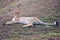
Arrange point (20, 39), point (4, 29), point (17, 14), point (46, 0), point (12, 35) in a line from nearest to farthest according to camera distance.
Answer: point (20, 39), point (12, 35), point (4, 29), point (17, 14), point (46, 0)

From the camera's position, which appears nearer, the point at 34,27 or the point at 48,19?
the point at 34,27

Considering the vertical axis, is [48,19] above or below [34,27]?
above

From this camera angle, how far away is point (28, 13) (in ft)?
37.6

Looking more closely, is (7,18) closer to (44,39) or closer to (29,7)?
(29,7)

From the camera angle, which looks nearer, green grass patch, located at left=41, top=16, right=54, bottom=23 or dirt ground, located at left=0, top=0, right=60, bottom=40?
dirt ground, located at left=0, top=0, right=60, bottom=40

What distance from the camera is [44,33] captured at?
782 cm

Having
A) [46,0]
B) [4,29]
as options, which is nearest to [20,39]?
[4,29]

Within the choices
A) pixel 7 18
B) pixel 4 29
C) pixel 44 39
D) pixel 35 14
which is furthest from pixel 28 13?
pixel 44 39

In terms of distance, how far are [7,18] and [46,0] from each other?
297cm

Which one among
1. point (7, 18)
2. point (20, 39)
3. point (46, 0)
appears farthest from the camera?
point (46, 0)

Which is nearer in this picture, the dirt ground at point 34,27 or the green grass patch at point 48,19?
the dirt ground at point 34,27

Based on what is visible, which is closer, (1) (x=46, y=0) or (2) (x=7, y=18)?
(2) (x=7, y=18)

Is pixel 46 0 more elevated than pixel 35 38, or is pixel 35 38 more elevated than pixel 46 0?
pixel 46 0

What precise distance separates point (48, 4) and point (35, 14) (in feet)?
5.24
